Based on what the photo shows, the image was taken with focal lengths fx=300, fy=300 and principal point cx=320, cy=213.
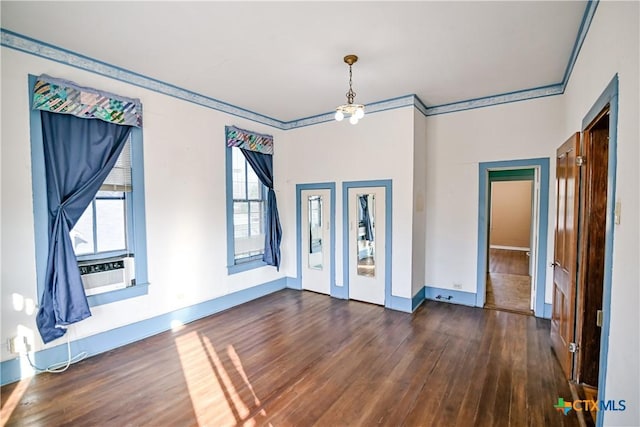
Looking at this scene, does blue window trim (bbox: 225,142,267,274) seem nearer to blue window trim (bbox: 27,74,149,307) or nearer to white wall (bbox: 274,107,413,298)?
white wall (bbox: 274,107,413,298)

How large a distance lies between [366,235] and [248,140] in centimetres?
242

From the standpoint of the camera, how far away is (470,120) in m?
4.45

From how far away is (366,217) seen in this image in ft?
15.7

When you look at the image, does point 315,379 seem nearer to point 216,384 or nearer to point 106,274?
point 216,384

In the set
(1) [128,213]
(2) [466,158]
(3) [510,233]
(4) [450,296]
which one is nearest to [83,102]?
(1) [128,213]

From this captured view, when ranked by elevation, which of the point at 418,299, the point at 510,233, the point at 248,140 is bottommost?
the point at 418,299

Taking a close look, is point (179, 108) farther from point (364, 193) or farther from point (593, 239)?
point (593, 239)

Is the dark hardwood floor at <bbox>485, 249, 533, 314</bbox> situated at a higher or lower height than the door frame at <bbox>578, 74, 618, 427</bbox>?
lower

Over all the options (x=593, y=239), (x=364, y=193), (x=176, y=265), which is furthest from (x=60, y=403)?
(x=593, y=239)

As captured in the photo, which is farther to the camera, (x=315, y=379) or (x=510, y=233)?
(x=510, y=233)

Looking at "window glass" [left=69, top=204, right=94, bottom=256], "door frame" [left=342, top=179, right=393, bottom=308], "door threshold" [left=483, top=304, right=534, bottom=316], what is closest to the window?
"window glass" [left=69, top=204, right=94, bottom=256]

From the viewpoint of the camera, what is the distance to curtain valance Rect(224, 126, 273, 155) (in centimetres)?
450

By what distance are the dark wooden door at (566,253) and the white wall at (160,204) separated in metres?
4.02

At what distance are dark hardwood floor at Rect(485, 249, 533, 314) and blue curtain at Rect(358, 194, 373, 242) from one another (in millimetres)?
2041
